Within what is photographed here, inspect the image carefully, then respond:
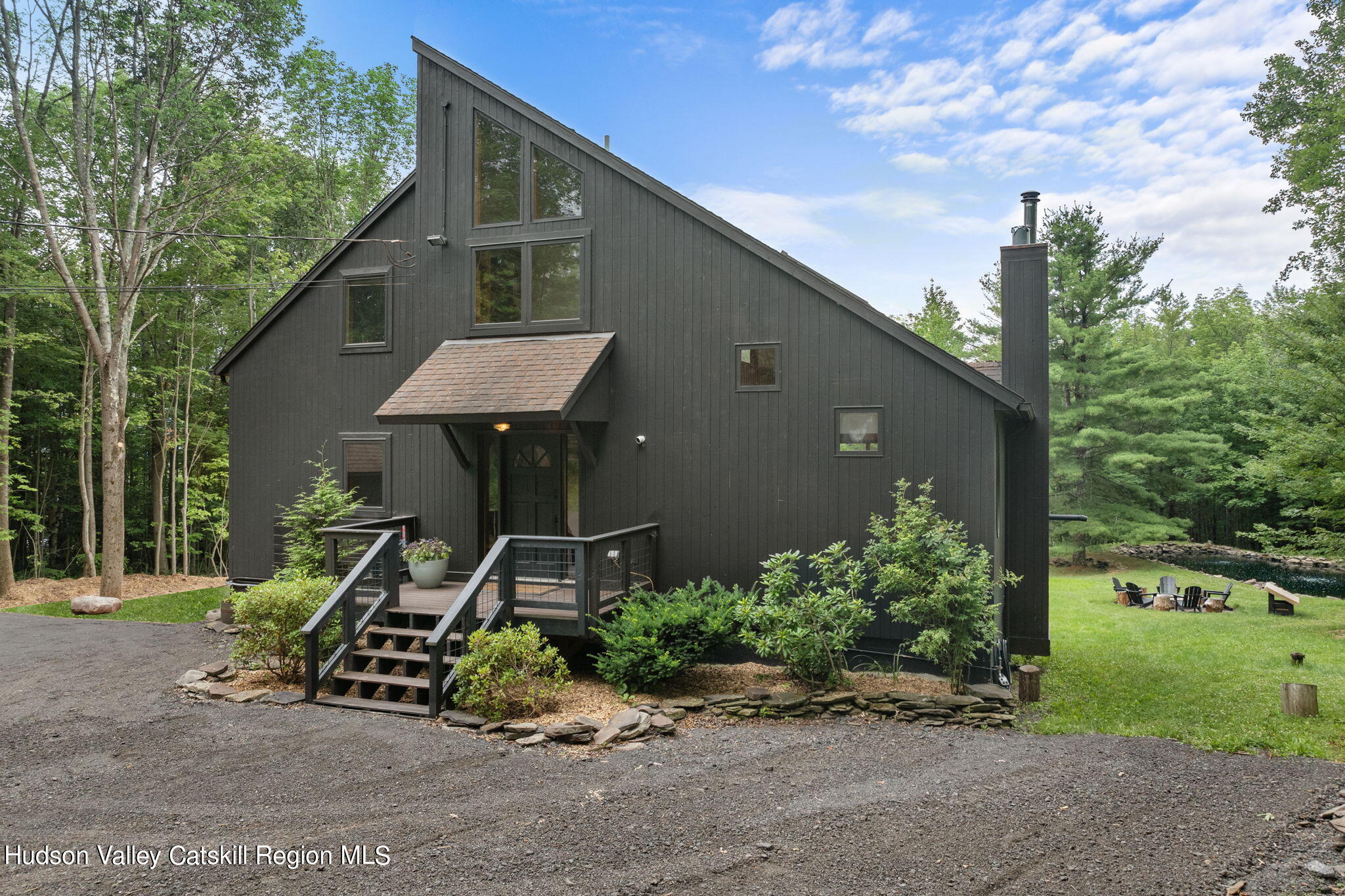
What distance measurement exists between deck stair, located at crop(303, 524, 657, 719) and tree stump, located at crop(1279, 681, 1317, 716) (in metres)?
6.43

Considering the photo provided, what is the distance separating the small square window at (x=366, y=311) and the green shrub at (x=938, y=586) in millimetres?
7097

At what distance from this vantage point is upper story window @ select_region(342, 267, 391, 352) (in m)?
10.1

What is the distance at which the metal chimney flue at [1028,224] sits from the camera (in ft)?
30.3

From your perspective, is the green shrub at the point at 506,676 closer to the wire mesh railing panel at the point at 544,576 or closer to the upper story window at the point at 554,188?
the wire mesh railing panel at the point at 544,576

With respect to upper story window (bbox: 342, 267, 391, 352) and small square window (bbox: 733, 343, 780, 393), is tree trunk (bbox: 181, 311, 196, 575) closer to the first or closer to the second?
upper story window (bbox: 342, 267, 391, 352)

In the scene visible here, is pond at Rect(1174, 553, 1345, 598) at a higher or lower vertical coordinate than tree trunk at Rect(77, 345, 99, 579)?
lower

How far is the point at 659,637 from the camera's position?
716cm

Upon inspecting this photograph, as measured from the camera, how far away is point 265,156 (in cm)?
1503

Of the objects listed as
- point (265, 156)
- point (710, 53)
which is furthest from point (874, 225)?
point (265, 156)

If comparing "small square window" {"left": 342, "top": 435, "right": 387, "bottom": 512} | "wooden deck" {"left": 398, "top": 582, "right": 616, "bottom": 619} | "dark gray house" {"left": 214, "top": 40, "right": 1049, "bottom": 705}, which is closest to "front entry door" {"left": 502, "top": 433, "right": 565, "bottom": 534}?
"dark gray house" {"left": 214, "top": 40, "right": 1049, "bottom": 705}

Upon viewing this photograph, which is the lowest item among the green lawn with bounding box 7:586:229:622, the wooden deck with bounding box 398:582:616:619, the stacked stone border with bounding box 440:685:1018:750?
the green lawn with bounding box 7:586:229:622

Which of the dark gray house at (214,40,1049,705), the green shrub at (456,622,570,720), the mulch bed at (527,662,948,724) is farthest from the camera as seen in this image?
the dark gray house at (214,40,1049,705)

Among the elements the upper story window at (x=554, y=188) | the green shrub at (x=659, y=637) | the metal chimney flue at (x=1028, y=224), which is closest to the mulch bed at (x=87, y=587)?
the upper story window at (x=554, y=188)

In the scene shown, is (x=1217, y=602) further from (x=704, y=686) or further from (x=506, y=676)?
(x=506, y=676)
